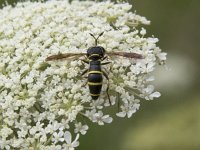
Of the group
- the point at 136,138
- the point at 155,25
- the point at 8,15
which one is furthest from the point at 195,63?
the point at 8,15

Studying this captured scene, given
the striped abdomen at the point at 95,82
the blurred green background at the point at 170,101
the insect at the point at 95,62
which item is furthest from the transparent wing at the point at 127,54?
the blurred green background at the point at 170,101

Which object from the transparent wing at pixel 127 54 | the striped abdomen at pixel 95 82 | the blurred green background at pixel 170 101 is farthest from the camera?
the blurred green background at pixel 170 101

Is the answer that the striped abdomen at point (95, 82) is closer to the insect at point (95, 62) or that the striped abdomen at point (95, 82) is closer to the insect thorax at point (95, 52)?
the insect at point (95, 62)

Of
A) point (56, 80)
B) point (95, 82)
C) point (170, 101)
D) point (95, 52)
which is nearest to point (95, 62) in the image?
point (95, 52)

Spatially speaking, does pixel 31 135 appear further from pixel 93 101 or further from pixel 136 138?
pixel 136 138

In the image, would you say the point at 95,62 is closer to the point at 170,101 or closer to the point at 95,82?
the point at 95,82

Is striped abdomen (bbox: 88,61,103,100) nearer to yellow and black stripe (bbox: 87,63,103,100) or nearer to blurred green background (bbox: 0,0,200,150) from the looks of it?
yellow and black stripe (bbox: 87,63,103,100)
